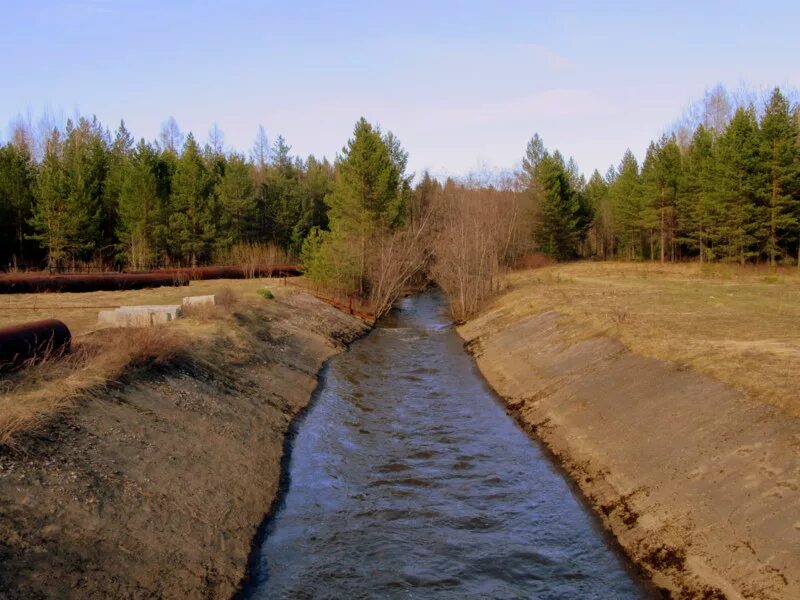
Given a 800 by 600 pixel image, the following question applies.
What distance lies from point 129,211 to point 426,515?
5571 centimetres

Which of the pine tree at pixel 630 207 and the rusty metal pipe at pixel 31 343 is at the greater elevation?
the pine tree at pixel 630 207

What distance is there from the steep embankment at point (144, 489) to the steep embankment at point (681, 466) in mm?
7513

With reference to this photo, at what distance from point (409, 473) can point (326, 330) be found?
72.5ft

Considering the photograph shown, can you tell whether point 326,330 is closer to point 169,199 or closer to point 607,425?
point 607,425

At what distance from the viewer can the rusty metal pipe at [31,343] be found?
15.0 m

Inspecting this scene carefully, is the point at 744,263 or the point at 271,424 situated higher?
the point at 744,263

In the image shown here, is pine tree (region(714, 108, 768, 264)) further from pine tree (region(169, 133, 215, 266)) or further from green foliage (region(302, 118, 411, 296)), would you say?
pine tree (region(169, 133, 215, 266))

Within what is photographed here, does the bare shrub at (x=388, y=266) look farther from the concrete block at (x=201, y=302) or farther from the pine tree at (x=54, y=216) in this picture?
the pine tree at (x=54, y=216)

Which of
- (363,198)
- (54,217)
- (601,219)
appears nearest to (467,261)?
→ (363,198)

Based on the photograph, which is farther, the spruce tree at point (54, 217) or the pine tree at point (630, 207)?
the pine tree at point (630, 207)

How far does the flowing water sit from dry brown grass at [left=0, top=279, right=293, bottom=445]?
460cm

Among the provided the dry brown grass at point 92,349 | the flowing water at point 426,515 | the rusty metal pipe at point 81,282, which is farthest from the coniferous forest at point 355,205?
the flowing water at point 426,515

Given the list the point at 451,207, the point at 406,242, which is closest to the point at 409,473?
the point at 406,242

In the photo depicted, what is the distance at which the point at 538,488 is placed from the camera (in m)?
16.2
